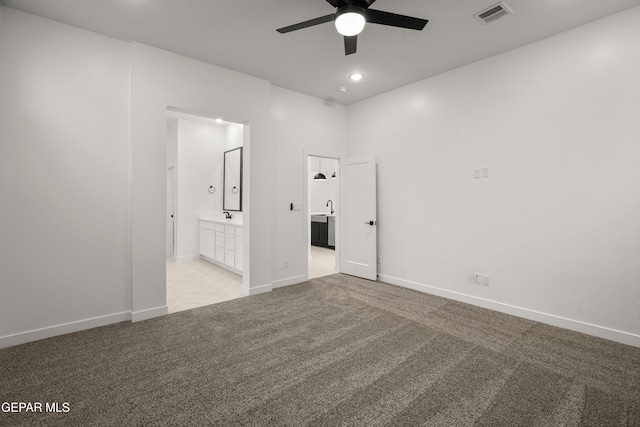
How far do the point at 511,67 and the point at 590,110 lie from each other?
92 centimetres

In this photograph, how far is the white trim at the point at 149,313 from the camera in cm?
311

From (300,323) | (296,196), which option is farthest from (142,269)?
(296,196)

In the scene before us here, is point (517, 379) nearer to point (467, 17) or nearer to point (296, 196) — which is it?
point (467, 17)

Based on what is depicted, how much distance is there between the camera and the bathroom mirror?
5957 millimetres

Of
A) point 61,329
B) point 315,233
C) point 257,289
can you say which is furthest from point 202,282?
point 315,233

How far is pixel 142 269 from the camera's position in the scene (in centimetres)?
317

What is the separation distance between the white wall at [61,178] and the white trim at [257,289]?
137cm

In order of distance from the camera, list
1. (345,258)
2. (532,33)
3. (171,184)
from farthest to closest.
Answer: (171,184) → (345,258) → (532,33)

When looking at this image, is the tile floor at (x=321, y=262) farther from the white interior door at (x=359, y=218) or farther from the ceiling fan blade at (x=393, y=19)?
the ceiling fan blade at (x=393, y=19)

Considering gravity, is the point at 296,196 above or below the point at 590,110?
below

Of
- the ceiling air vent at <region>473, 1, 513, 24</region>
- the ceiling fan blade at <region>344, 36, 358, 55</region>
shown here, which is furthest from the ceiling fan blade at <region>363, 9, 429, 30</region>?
the ceiling air vent at <region>473, 1, 513, 24</region>

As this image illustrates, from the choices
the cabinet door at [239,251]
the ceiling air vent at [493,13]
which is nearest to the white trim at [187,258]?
the cabinet door at [239,251]

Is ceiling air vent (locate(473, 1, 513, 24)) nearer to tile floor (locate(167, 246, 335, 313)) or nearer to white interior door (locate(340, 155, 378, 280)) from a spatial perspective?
white interior door (locate(340, 155, 378, 280))

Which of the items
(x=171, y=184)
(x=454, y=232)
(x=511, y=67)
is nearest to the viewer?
(x=511, y=67)
